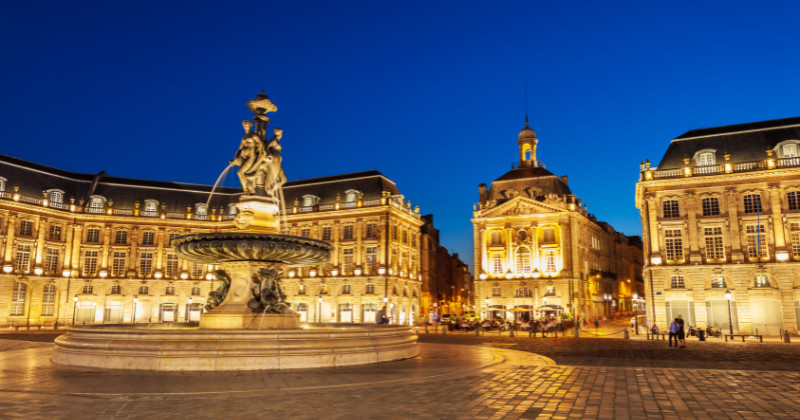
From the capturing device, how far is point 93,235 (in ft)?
205

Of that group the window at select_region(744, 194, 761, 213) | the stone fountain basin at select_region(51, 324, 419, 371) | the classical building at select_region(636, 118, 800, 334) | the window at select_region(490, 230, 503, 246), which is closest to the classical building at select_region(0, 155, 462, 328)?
the window at select_region(490, 230, 503, 246)

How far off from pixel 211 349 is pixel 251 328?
3532 mm

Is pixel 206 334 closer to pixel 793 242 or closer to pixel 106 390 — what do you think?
pixel 106 390

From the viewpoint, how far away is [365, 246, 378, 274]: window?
61.0 meters

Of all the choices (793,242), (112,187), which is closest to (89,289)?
(112,187)

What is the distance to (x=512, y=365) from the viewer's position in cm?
1535

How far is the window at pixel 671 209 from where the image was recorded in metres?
45.8

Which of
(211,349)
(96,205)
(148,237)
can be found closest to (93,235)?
(96,205)

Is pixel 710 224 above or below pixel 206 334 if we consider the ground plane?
above

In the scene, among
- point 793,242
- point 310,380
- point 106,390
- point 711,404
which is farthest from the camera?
point 793,242

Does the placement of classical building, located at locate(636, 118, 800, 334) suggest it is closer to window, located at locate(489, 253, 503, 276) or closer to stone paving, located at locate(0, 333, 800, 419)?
window, located at locate(489, 253, 503, 276)

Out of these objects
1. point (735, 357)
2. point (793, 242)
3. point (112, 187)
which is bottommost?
point (735, 357)

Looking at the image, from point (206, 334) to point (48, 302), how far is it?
54252 millimetres

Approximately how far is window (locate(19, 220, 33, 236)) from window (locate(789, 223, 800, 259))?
2584 inches
